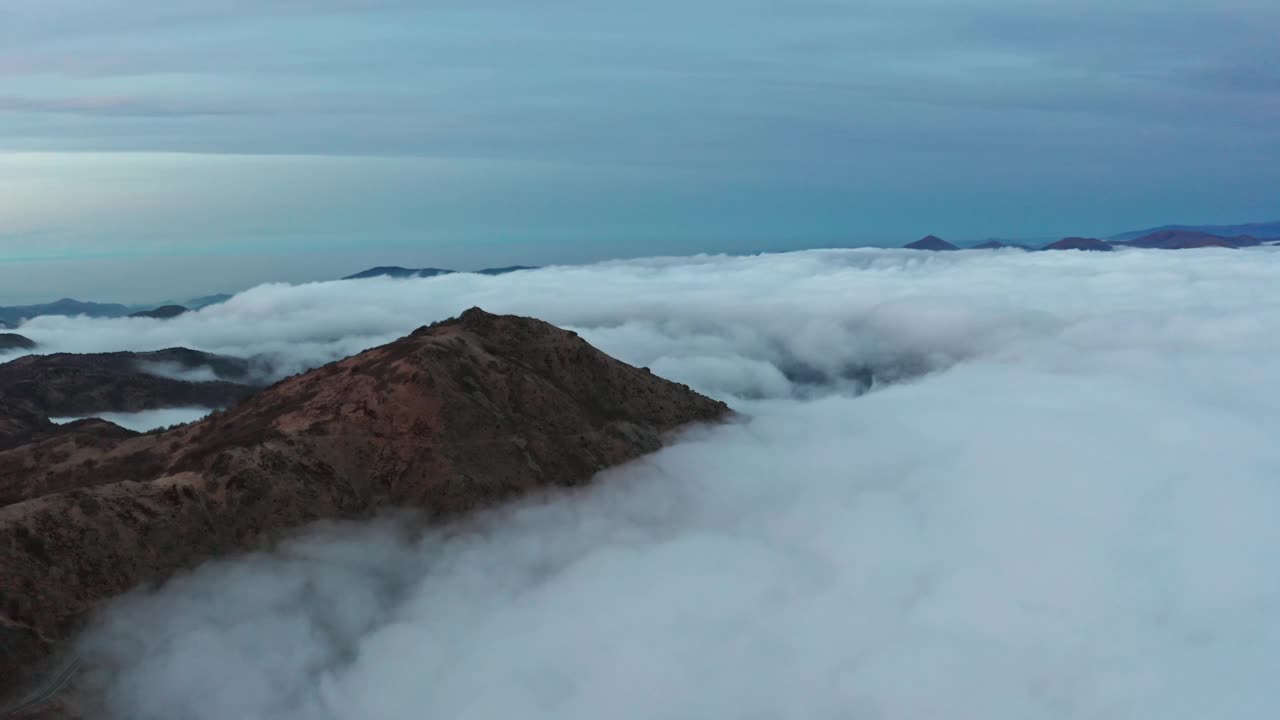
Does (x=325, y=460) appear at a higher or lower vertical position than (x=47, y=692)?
higher

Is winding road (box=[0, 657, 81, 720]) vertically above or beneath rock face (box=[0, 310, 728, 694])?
beneath

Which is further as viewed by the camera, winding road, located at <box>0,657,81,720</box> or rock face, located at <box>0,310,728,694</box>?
rock face, located at <box>0,310,728,694</box>

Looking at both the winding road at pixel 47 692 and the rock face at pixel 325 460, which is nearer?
the winding road at pixel 47 692

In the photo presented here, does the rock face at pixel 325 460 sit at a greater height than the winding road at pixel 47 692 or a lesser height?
greater

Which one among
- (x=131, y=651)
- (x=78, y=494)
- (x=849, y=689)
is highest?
(x=78, y=494)

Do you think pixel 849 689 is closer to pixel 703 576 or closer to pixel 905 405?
pixel 703 576

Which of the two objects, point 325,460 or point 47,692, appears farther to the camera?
point 325,460

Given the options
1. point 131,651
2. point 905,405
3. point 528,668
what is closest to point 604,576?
point 528,668

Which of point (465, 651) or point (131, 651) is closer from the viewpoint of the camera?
point (131, 651)
